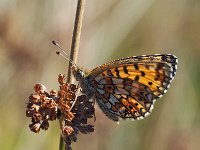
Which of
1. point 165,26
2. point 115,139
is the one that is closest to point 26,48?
point 115,139

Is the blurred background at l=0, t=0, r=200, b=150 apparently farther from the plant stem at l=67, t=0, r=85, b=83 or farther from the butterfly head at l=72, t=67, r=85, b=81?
the plant stem at l=67, t=0, r=85, b=83

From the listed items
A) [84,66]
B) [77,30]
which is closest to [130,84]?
[77,30]

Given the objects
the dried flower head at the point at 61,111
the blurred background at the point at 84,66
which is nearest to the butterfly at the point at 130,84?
the dried flower head at the point at 61,111

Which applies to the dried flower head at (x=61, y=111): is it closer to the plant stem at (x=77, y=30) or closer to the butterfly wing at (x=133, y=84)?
the plant stem at (x=77, y=30)

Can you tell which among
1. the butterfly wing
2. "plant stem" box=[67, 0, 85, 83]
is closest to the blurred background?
the butterfly wing

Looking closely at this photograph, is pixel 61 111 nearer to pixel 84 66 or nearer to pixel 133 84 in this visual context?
pixel 133 84
